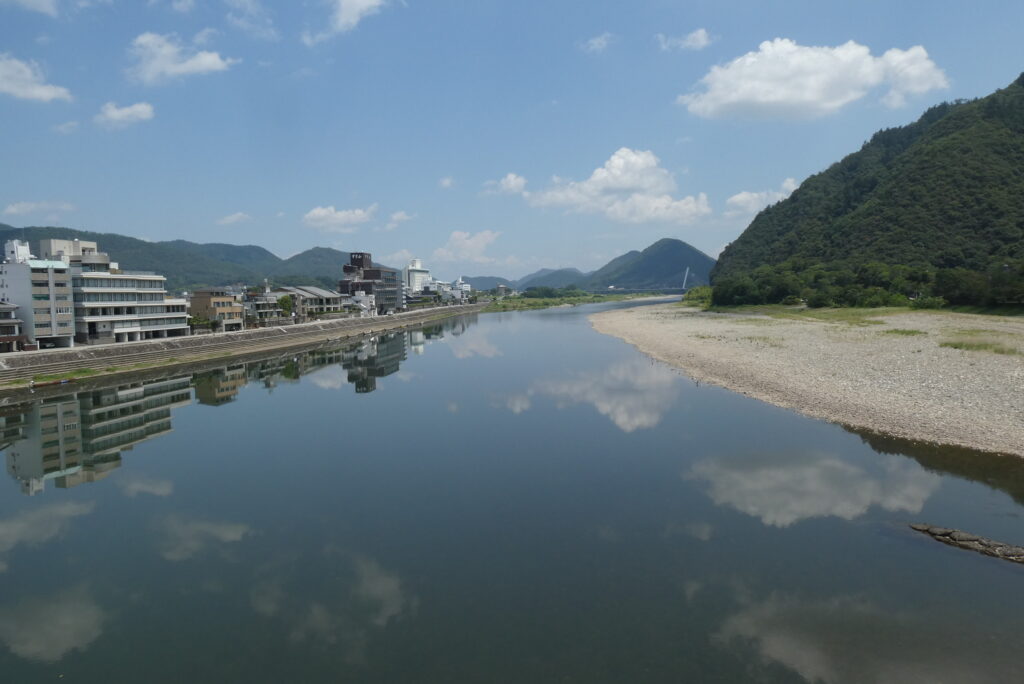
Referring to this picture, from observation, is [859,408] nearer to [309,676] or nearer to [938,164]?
[309,676]

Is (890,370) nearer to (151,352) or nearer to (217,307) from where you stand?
(151,352)

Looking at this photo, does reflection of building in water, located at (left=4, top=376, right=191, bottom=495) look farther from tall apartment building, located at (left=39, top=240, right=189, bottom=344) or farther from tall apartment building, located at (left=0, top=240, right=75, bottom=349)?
tall apartment building, located at (left=39, top=240, right=189, bottom=344)

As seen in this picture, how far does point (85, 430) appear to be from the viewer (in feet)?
74.4

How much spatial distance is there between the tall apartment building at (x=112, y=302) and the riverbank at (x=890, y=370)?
1587 inches

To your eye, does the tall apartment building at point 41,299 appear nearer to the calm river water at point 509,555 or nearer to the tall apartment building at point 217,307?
the tall apartment building at point 217,307

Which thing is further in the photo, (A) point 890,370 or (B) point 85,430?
(A) point 890,370

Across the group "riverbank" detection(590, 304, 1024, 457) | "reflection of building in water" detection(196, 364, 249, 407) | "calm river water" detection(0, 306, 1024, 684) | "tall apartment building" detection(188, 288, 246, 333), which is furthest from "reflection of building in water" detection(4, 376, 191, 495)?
"riverbank" detection(590, 304, 1024, 457)

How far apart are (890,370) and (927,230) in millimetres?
73251

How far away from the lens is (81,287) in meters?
38.9

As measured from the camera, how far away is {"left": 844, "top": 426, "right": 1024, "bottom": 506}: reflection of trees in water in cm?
1316

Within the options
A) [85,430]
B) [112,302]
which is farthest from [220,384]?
[112,302]

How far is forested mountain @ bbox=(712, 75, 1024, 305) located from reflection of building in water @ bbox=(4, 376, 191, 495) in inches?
2361

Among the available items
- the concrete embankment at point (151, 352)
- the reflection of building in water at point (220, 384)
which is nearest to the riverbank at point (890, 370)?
the reflection of building in water at point (220, 384)

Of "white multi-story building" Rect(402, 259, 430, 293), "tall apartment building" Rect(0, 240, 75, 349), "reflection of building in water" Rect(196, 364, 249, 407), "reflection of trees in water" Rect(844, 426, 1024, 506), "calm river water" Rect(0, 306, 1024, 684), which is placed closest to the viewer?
"calm river water" Rect(0, 306, 1024, 684)
